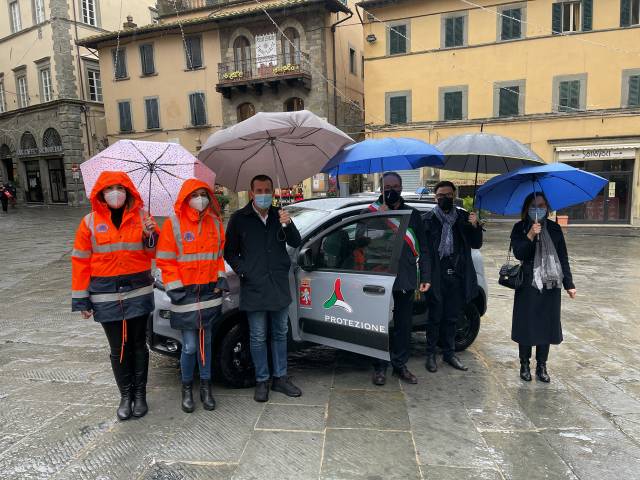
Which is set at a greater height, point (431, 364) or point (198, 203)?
point (198, 203)

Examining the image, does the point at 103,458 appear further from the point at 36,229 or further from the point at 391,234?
the point at 36,229

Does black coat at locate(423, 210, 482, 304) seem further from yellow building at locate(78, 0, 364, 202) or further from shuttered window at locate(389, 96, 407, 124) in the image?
yellow building at locate(78, 0, 364, 202)

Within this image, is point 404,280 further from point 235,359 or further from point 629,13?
point 629,13

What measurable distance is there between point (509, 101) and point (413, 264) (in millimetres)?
18519

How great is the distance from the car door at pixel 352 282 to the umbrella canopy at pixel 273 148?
26.3 inches

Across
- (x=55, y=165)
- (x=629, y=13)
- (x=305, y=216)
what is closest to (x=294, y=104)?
(x=629, y=13)

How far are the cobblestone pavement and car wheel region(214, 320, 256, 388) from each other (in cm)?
14

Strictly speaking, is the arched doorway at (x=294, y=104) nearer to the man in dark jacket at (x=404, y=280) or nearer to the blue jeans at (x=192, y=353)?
the man in dark jacket at (x=404, y=280)

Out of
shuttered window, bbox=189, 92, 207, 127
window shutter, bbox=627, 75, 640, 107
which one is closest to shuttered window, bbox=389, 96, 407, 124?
window shutter, bbox=627, 75, 640, 107

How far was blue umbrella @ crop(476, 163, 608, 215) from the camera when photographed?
12.8ft

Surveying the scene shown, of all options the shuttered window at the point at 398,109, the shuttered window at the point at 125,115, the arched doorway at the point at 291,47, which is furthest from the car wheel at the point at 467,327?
the shuttered window at the point at 125,115

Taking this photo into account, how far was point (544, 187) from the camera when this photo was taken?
4094 millimetres

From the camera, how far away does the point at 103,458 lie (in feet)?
10.3

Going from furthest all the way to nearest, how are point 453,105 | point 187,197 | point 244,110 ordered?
point 244,110 → point 453,105 → point 187,197
